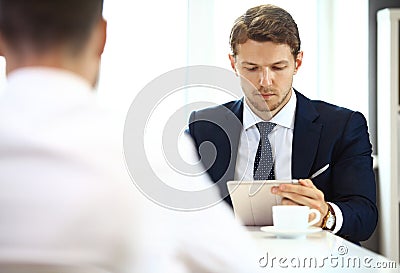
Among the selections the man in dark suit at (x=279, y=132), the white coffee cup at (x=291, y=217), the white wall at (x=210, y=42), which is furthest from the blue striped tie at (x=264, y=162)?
the white wall at (x=210, y=42)

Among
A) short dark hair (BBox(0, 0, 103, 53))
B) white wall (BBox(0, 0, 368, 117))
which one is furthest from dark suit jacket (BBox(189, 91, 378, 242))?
short dark hair (BBox(0, 0, 103, 53))

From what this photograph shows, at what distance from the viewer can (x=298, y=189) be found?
1.59 meters

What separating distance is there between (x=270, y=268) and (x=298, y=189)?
0.52 m

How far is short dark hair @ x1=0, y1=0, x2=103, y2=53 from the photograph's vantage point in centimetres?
66

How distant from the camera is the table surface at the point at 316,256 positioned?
Answer: 1105 millimetres

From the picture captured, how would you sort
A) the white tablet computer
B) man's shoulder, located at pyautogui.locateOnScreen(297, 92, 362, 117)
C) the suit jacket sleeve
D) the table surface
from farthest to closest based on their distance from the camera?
man's shoulder, located at pyautogui.locateOnScreen(297, 92, 362, 117)
the suit jacket sleeve
the white tablet computer
the table surface

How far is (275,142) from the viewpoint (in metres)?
2.01

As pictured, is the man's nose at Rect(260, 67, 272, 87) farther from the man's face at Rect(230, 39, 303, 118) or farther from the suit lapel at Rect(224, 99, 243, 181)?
the suit lapel at Rect(224, 99, 243, 181)

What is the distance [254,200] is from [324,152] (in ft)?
1.62

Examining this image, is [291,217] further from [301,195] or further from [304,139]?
[304,139]

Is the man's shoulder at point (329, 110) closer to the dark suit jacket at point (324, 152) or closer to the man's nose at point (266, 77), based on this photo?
the dark suit jacket at point (324, 152)

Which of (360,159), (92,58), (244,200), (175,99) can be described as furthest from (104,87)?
(92,58)

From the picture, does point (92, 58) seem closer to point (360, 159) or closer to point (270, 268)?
point (270, 268)

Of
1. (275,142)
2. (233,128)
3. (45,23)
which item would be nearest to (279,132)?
(275,142)
